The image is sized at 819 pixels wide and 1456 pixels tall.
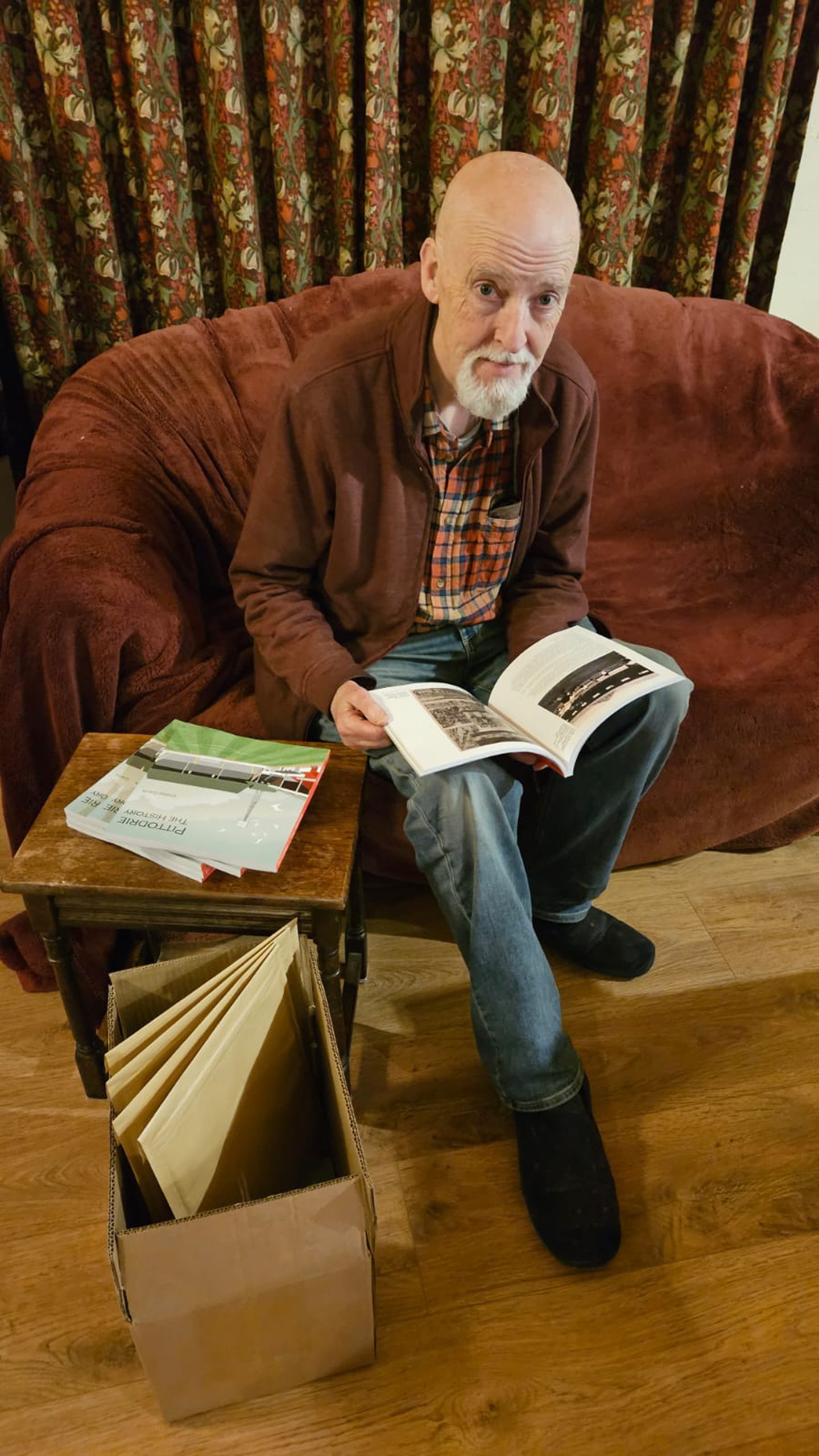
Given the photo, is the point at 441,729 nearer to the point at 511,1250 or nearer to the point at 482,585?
the point at 482,585

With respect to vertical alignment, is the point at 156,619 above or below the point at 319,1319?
above

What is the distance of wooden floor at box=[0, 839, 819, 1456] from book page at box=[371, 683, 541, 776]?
537 mm

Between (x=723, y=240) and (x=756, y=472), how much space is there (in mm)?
649

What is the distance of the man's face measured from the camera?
1.09 meters

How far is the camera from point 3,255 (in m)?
1.65

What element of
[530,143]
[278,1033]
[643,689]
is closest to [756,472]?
[530,143]

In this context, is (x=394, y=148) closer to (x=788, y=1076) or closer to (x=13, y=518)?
(x=13, y=518)

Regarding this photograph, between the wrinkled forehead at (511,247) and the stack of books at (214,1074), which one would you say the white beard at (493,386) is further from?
the stack of books at (214,1074)

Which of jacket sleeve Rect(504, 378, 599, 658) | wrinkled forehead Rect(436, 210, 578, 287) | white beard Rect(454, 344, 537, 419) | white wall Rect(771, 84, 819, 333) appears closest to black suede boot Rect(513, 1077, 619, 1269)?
jacket sleeve Rect(504, 378, 599, 658)

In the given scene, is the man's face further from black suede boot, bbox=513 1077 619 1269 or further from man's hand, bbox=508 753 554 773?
black suede boot, bbox=513 1077 619 1269

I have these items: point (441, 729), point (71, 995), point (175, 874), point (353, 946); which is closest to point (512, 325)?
point (441, 729)

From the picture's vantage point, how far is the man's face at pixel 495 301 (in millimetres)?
1094

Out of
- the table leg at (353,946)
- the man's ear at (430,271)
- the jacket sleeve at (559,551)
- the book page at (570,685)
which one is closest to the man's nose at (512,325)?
the man's ear at (430,271)

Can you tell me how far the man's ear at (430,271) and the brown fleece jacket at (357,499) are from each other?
0.03m
